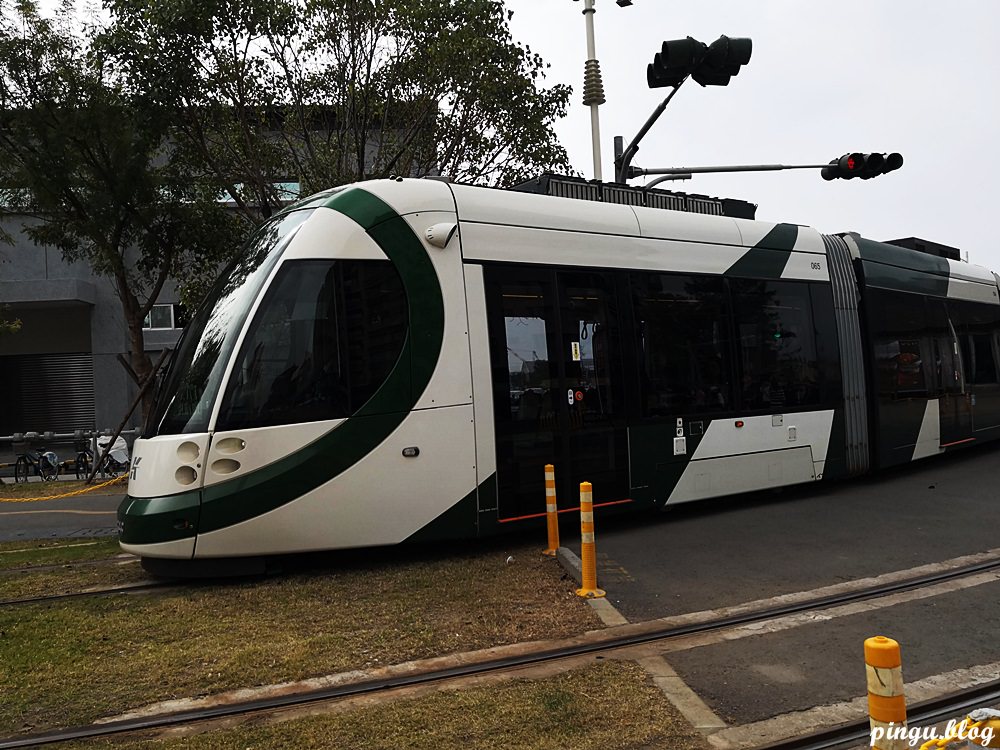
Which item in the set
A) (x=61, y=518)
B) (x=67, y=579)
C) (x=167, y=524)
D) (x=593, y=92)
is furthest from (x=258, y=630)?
(x=593, y=92)

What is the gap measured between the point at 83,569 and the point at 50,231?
942cm

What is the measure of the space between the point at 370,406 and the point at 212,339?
147 centimetres

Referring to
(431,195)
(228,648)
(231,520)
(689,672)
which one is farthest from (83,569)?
Answer: (689,672)

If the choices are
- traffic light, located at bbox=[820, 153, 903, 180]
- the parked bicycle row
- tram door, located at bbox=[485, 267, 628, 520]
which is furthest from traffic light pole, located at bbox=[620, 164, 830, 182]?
the parked bicycle row

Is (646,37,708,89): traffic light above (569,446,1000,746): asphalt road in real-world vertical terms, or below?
above

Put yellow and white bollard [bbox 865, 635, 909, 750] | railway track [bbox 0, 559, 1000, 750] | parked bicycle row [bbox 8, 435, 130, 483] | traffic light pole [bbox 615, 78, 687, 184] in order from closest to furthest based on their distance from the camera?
yellow and white bollard [bbox 865, 635, 909, 750], railway track [bbox 0, 559, 1000, 750], traffic light pole [bbox 615, 78, 687, 184], parked bicycle row [bbox 8, 435, 130, 483]

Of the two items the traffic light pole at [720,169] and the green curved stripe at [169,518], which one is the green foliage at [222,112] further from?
the green curved stripe at [169,518]

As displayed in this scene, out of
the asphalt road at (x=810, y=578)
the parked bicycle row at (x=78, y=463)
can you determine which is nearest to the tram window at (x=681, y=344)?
the asphalt road at (x=810, y=578)

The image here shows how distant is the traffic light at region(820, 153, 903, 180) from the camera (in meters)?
12.9

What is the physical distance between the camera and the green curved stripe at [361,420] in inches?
240

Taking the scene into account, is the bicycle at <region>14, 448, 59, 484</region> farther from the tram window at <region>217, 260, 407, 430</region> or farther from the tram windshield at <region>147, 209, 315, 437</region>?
the tram window at <region>217, 260, 407, 430</region>

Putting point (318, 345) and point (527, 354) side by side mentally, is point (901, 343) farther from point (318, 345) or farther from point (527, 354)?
point (318, 345)

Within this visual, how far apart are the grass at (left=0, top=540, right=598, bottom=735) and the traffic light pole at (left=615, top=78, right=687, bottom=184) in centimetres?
797

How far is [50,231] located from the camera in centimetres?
1424
